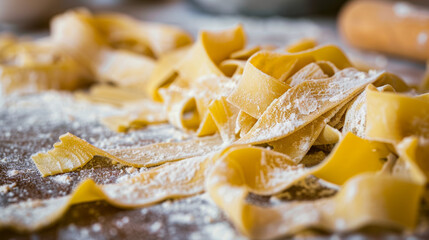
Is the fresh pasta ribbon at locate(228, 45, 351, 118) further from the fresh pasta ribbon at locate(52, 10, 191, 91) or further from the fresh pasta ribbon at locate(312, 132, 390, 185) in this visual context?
the fresh pasta ribbon at locate(52, 10, 191, 91)

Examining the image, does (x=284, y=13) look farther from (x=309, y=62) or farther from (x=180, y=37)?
(x=309, y=62)

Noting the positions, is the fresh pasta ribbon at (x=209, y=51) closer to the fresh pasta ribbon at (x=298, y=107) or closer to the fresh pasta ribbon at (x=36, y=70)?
the fresh pasta ribbon at (x=298, y=107)

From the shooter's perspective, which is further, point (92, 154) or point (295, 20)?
point (295, 20)

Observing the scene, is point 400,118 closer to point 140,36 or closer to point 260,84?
point 260,84

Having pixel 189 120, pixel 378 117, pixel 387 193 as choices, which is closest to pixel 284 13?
pixel 189 120

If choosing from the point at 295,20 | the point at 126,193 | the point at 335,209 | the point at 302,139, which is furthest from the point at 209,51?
the point at 295,20

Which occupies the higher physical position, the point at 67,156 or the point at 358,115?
the point at 358,115

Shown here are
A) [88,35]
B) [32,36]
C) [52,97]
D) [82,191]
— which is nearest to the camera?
[82,191]

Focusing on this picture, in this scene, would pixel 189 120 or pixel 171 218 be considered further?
pixel 189 120
